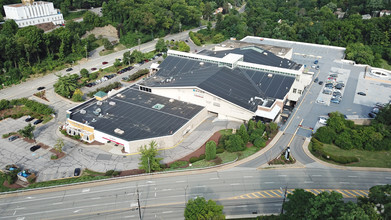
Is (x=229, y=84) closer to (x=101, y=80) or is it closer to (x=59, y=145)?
(x=59, y=145)

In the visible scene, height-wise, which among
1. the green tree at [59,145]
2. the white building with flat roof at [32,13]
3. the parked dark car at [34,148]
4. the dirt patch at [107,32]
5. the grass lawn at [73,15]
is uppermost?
the white building with flat roof at [32,13]

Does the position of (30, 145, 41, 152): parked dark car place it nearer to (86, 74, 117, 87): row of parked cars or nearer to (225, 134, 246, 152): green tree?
(86, 74, 117, 87): row of parked cars

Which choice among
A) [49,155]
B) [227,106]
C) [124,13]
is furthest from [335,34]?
[49,155]

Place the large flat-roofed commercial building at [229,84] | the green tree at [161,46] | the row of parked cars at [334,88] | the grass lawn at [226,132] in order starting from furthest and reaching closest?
1. the green tree at [161,46]
2. the row of parked cars at [334,88]
3. the large flat-roofed commercial building at [229,84]
4. the grass lawn at [226,132]

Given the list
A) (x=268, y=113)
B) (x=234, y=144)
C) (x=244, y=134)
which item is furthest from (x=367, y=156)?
(x=234, y=144)

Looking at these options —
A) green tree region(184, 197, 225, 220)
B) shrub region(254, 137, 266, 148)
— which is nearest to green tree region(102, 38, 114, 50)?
shrub region(254, 137, 266, 148)

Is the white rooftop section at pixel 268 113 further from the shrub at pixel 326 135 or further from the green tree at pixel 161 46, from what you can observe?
the green tree at pixel 161 46

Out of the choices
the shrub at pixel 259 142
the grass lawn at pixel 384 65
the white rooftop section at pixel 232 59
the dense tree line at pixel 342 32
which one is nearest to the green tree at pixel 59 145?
the shrub at pixel 259 142
